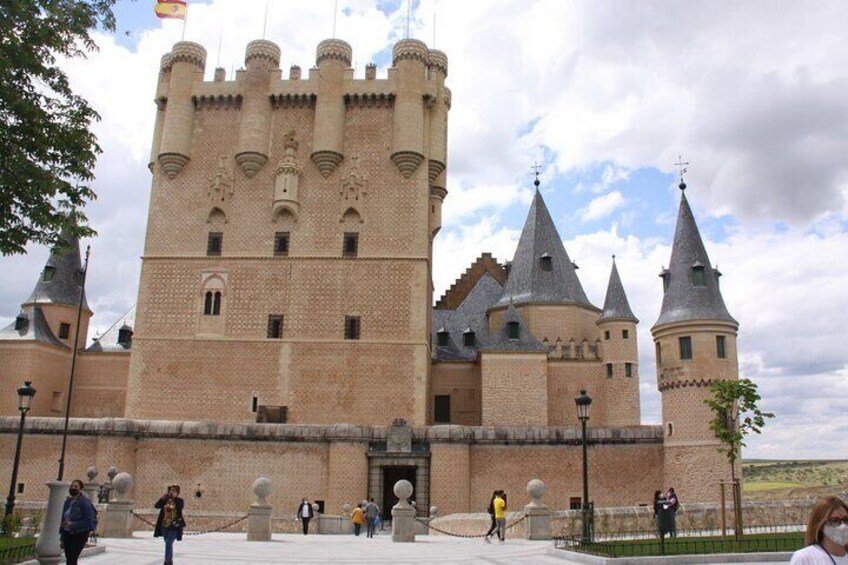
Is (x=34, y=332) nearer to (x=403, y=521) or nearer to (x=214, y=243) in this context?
(x=214, y=243)

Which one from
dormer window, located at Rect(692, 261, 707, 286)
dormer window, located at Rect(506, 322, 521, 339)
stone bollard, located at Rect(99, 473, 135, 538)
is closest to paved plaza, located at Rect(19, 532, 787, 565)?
stone bollard, located at Rect(99, 473, 135, 538)

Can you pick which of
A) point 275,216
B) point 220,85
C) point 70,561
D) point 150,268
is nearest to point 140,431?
point 150,268

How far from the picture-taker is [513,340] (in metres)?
34.3

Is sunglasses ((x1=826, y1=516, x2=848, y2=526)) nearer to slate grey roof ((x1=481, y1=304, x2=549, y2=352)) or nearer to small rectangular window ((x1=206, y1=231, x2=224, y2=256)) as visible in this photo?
slate grey roof ((x1=481, y1=304, x2=549, y2=352))

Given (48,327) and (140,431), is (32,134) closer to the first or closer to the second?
(140,431)

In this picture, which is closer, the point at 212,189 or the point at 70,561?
the point at 70,561

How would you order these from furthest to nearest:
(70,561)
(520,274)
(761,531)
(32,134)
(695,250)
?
(520,274) → (695,250) → (761,531) → (32,134) → (70,561)

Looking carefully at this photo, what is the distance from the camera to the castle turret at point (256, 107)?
34875 mm

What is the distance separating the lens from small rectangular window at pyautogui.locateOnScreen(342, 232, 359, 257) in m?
34.1

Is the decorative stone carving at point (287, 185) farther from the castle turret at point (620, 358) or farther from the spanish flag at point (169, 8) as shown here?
the castle turret at point (620, 358)

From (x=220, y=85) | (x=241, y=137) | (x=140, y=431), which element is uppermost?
(x=220, y=85)

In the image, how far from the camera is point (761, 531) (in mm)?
19562

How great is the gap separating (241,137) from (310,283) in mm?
7832

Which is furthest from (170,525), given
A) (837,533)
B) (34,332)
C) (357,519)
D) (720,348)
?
(34,332)
